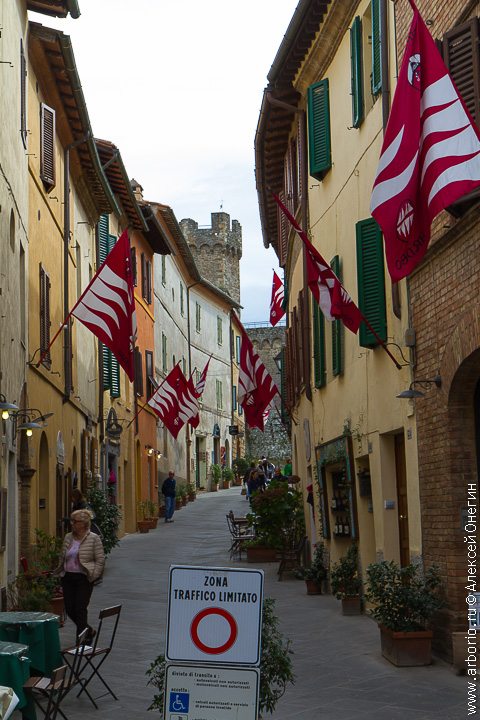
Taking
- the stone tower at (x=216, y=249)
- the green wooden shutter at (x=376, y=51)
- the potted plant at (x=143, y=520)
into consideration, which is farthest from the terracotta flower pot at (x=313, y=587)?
Answer: the stone tower at (x=216, y=249)

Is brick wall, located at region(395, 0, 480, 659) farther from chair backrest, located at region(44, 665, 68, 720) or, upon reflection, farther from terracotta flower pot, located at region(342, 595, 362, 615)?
chair backrest, located at region(44, 665, 68, 720)

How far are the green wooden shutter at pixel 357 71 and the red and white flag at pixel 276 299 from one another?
12237 mm

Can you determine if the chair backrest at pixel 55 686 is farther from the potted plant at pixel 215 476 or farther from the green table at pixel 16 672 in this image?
the potted plant at pixel 215 476

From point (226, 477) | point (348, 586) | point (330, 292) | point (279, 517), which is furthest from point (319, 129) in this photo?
point (226, 477)

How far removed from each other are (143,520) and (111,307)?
1759cm

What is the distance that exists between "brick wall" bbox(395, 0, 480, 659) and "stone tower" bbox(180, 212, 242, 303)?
56.5 m

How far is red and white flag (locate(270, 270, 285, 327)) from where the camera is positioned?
26375 mm

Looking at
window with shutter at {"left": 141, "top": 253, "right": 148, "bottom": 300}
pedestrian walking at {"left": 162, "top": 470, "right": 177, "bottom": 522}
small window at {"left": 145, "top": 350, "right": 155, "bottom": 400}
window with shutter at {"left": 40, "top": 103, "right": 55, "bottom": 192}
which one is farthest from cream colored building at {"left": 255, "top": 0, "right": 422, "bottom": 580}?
small window at {"left": 145, "top": 350, "right": 155, "bottom": 400}

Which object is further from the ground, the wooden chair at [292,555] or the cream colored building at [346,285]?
the cream colored building at [346,285]

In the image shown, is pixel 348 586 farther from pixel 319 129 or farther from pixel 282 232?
pixel 282 232

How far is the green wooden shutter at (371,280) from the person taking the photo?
41.0 ft

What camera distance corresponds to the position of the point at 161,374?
125 feet

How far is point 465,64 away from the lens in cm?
948

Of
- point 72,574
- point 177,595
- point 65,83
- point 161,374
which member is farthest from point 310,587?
point 161,374
